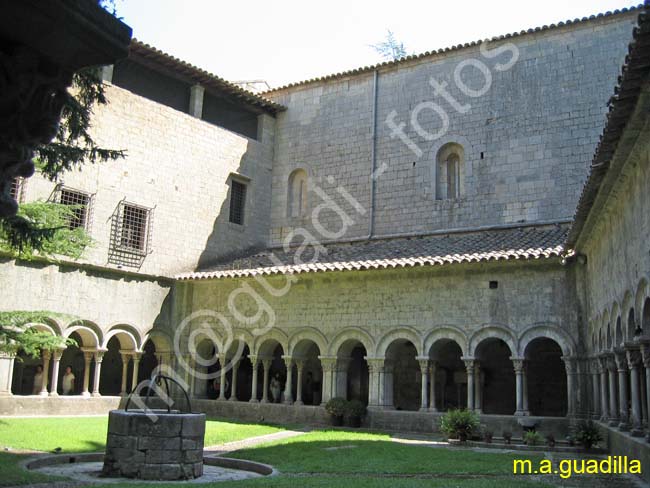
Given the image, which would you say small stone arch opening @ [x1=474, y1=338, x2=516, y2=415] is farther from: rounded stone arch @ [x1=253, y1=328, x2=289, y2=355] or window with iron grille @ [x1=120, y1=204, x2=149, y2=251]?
window with iron grille @ [x1=120, y1=204, x2=149, y2=251]

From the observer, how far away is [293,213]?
22250mm

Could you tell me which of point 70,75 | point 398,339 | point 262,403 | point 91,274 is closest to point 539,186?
point 398,339

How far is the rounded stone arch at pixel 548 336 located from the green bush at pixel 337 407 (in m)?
4.10

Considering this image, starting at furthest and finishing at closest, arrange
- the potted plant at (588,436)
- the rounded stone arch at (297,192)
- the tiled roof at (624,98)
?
1. the rounded stone arch at (297,192)
2. the potted plant at (588,436)
3. the tiled roof at (624,98)

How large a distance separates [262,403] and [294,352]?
5.00ft

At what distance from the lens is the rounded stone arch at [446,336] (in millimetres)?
15740

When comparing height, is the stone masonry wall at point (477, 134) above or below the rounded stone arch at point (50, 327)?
above

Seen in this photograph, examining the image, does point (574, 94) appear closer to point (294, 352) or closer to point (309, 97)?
point (309, 97)

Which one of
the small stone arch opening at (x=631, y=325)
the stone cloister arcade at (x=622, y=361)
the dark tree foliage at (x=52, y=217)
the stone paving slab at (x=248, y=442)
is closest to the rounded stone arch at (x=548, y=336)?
the stone cloister arcade at (x=622, y=361)

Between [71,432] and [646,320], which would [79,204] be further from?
[646,320]

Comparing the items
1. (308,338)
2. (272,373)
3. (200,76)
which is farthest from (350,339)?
(200,76)

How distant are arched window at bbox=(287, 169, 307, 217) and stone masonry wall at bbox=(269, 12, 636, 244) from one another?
0.65 feet

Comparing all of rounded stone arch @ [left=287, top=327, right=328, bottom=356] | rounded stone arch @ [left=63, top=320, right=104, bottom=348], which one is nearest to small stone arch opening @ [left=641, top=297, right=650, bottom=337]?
rounded stone arch @ [left=287, top=327, right=328, bottom=356]

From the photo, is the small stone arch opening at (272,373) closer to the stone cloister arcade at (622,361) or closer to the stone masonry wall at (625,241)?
the stone cloister arcade at (622,361)
